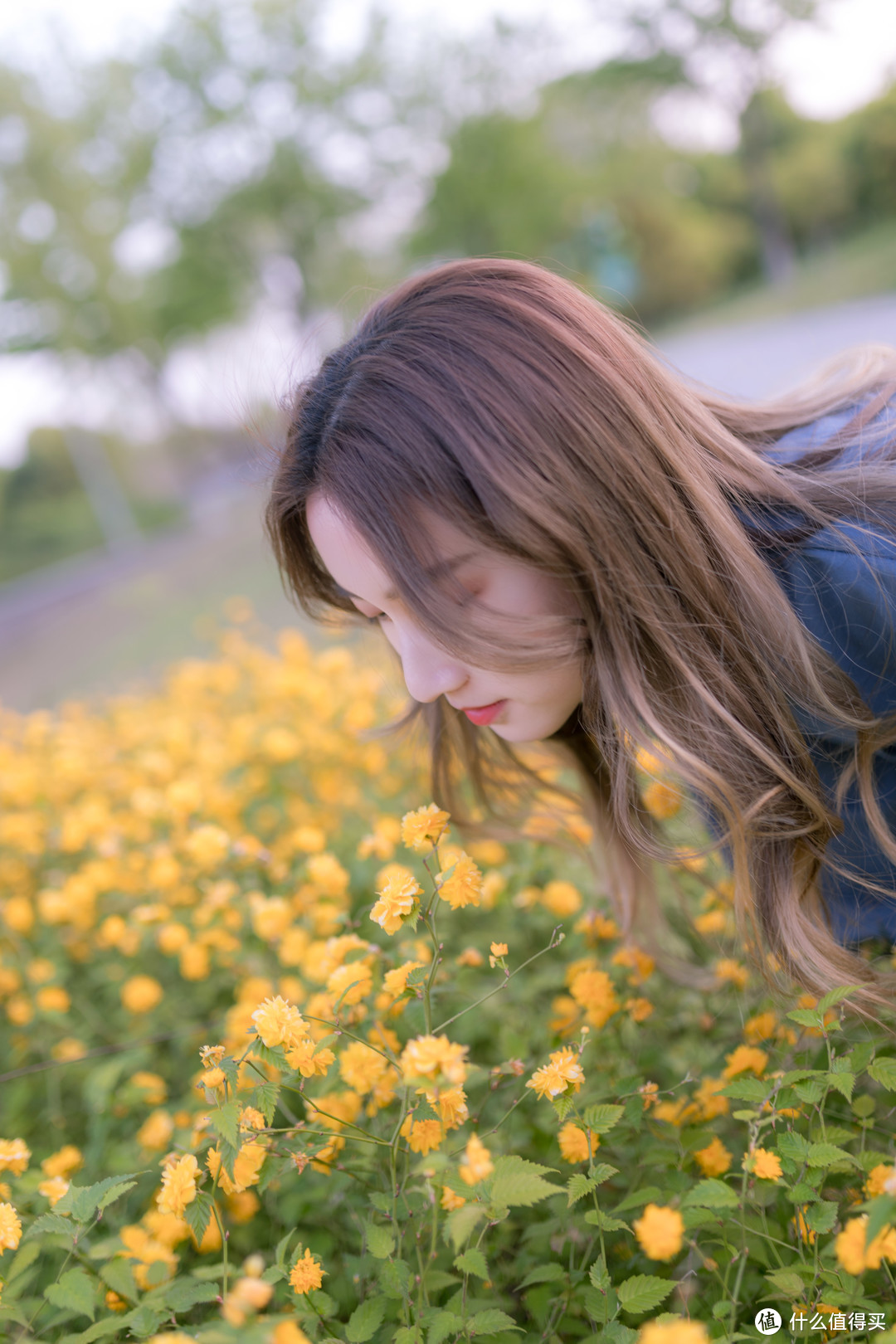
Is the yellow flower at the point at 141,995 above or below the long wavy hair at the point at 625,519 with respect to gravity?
below

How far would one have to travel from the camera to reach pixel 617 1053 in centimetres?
144

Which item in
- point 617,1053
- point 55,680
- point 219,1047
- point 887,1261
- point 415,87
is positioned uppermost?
point 415,87

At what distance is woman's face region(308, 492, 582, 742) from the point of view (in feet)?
3.90

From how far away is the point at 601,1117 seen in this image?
1029 mm

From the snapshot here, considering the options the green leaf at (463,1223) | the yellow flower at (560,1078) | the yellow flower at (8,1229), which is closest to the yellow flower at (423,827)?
the yellow flower at (560,1078)

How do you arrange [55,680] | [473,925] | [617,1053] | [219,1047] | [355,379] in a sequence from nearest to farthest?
[219,1047], [355,379], [617,1053], [473,925], [55,680]

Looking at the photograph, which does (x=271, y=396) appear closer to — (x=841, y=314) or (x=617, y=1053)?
(x=617, y=1053)

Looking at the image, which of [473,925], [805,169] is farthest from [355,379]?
[805,169]

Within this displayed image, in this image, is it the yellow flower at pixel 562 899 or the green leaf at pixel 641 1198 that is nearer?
the green leaf at pixel 641 1198

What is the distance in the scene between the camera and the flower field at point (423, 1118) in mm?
959

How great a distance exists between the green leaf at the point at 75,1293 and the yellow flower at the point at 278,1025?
344 mm

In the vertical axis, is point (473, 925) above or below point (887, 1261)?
below

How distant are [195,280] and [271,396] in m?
18.8

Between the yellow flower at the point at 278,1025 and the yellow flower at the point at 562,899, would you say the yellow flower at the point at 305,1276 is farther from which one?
the yellow flower at the point at 562,899
